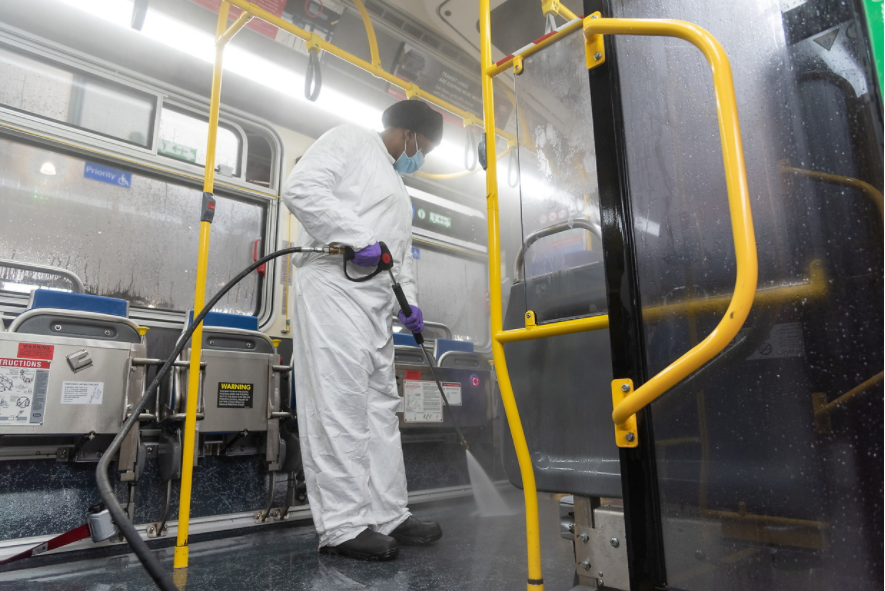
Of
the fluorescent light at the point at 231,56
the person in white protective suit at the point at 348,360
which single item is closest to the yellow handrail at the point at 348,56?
the fluorescent light at the point at 231,56

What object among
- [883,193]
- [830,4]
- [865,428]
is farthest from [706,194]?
[865,428]

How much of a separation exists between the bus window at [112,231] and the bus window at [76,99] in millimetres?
244

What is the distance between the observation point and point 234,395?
118 inches

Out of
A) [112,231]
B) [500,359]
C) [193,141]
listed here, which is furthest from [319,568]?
[193,141]

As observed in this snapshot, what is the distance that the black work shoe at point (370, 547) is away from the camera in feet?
7.33

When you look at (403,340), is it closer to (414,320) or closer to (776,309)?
(414,320)

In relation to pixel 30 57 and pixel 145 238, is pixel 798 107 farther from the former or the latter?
pixel 30 57

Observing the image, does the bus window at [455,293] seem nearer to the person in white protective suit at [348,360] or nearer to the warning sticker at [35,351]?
the person in white protective suit at [348,360]

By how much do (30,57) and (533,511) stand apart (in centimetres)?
384

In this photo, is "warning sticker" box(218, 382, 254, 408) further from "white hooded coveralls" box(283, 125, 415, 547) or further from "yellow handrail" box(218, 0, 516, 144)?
"yellow handrail" box(218, 0, 516, 144)

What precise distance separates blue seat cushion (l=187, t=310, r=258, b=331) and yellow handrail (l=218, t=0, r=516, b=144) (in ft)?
5.39

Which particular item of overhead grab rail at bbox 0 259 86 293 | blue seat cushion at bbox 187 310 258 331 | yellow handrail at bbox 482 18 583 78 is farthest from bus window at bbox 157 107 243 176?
yellow handrail at bbox 482 18 583 78

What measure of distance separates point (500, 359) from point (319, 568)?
50.4 inches

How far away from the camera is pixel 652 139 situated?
1.32 metres
